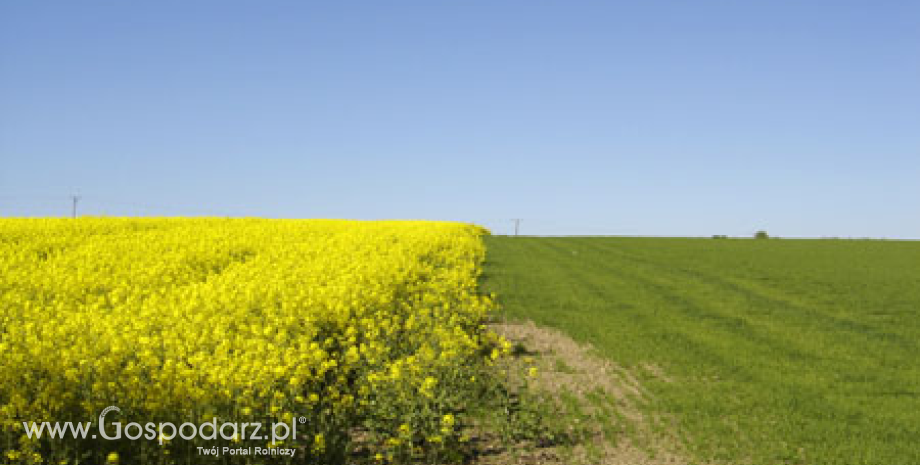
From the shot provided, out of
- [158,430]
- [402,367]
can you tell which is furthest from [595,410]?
[158,430]

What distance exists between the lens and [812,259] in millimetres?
38219

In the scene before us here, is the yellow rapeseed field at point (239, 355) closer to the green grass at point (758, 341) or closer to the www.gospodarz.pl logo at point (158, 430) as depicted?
the www.gospodarz.pl logo at point (158, 430)

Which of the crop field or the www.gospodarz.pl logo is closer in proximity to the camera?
the www.gospodarz.pl logo

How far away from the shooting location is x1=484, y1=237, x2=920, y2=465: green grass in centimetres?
914

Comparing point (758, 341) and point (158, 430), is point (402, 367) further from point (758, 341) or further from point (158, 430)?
point (758, 341)

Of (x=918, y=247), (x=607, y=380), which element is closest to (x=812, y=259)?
(x=918, y=247)

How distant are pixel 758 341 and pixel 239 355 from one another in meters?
11.5

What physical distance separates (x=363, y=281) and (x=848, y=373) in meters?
9.05

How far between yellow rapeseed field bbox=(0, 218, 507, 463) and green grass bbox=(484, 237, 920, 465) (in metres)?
3.21

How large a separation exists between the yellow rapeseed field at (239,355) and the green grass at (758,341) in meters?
3.21

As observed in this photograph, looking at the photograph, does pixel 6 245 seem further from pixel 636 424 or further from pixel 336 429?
pixel 636 424

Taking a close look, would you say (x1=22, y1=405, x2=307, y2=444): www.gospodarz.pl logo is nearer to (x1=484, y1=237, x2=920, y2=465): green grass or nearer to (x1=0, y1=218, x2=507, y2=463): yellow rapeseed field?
(x1=0, y1=218, x2=507, y2=463): yellow rapeseed field

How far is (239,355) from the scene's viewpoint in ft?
27.1

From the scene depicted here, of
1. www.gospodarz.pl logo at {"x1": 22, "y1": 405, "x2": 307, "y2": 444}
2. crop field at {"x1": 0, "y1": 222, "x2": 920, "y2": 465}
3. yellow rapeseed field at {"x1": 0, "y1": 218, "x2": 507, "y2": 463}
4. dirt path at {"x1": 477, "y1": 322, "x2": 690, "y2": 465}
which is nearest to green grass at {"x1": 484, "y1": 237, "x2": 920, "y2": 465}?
crop field at {"x1": 0, "y1": 222, "x2": 920, "y2": 465}
